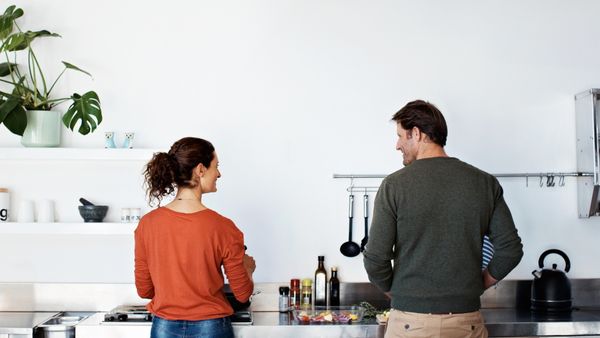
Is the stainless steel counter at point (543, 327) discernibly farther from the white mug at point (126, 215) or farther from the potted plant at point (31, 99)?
the potted plant at point (31, 99)

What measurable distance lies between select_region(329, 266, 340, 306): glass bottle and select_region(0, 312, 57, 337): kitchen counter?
1298 mm

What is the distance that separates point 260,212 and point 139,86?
2.79 feet

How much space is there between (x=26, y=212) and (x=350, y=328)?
1.61 metres

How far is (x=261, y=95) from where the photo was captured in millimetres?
3703

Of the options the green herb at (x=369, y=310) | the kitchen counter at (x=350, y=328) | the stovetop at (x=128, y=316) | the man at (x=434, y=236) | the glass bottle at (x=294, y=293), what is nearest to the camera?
the man at (x=434, y=236)

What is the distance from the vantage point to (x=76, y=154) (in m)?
3.48

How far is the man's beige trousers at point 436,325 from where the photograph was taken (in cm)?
238

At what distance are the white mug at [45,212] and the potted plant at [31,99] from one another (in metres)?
0.29

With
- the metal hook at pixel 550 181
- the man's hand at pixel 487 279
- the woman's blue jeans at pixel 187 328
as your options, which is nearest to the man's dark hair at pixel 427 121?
the man's hand at pixel 487 279

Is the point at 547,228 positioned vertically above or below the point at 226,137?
below

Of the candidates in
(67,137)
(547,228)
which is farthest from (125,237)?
(547,228)

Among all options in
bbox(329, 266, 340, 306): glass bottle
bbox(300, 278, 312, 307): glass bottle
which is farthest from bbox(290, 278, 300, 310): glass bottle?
bbox(329, 266, 340, 306): glass bottle

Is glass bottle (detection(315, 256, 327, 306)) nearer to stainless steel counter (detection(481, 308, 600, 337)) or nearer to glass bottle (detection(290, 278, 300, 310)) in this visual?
glass bottle (detection(290, 278, 300, 310))

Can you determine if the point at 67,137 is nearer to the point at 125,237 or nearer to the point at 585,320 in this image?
the point at 125,237
